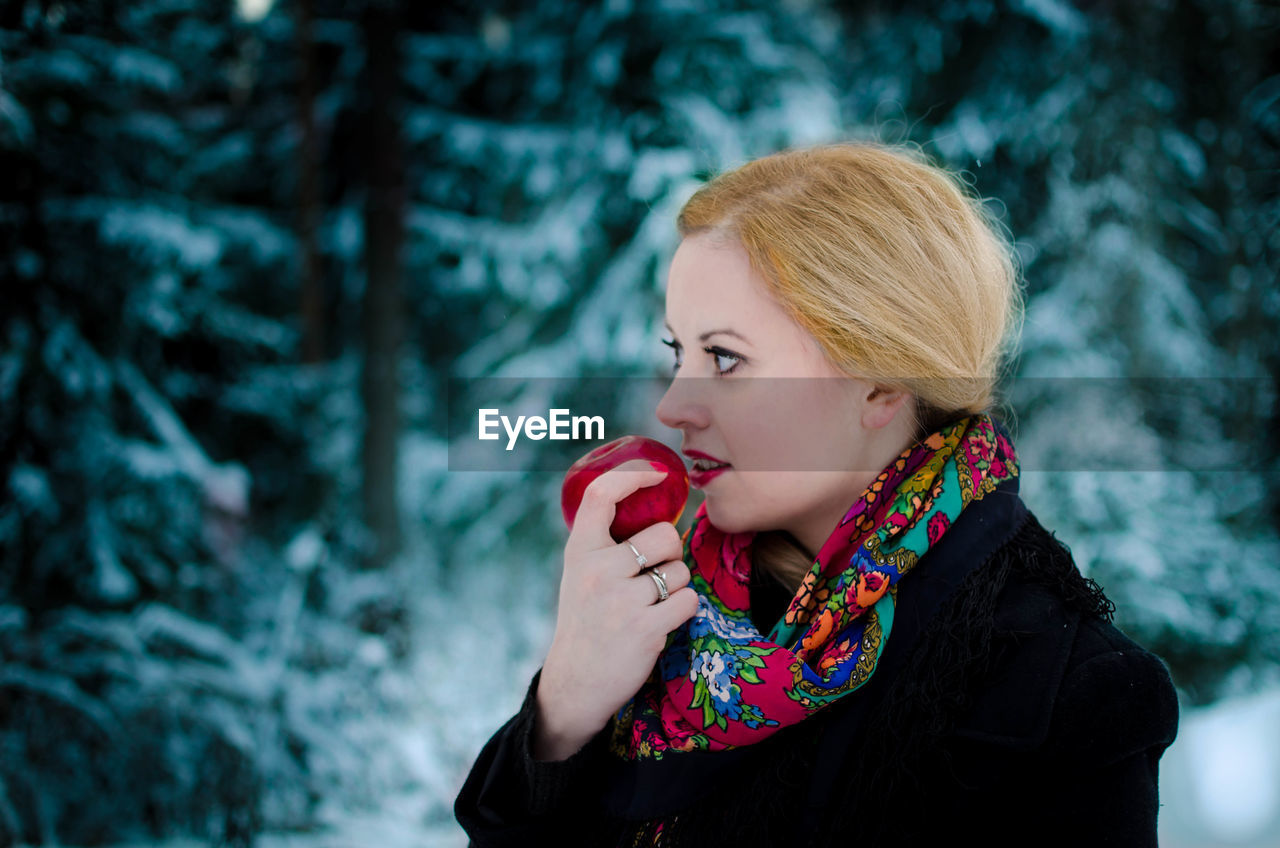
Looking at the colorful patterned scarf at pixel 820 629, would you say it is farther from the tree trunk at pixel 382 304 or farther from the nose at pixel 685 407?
the tree trunk at pixel 382 304

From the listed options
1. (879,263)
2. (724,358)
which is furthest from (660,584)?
(879,263)

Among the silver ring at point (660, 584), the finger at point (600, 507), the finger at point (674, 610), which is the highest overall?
the finger at point (600, 507)

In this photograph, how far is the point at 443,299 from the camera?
4121 millimetres

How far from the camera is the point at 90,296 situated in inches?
135

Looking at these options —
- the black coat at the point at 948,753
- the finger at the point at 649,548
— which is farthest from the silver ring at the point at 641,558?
the black coat at the point at 948,753

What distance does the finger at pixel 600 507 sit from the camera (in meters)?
1.17

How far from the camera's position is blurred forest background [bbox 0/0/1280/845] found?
135 inches

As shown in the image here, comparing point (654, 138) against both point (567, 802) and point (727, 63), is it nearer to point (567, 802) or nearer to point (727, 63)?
point (727, 63)

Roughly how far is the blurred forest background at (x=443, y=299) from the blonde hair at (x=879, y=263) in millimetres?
2632

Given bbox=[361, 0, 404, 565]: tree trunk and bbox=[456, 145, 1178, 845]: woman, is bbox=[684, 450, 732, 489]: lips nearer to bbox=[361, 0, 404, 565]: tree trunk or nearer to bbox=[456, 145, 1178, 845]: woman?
bbox=[456, 145, 1178, 845]: woman

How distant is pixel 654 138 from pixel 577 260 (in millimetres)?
698

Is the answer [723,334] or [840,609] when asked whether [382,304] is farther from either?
[840,609]

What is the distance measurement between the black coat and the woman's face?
208 millimetres

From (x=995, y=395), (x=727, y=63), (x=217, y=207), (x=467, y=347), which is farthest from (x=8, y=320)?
(x=995, y=395)
